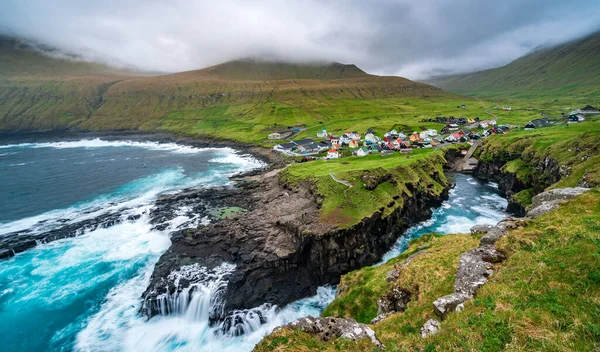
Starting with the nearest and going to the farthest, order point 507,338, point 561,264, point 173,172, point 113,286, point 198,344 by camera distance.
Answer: point 507,338 → point 561,264 → point 198,344 → point 113,286 → point 173,172

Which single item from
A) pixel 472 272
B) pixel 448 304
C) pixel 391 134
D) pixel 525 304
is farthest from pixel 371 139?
pixel 525 304

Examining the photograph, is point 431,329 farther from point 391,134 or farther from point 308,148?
point 391,134

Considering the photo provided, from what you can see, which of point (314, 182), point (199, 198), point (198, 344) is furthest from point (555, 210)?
point (199, 198)

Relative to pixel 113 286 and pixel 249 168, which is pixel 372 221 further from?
pixel 249 168

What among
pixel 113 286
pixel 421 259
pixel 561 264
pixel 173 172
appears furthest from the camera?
pixel 173 172

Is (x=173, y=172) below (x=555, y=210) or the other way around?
below
